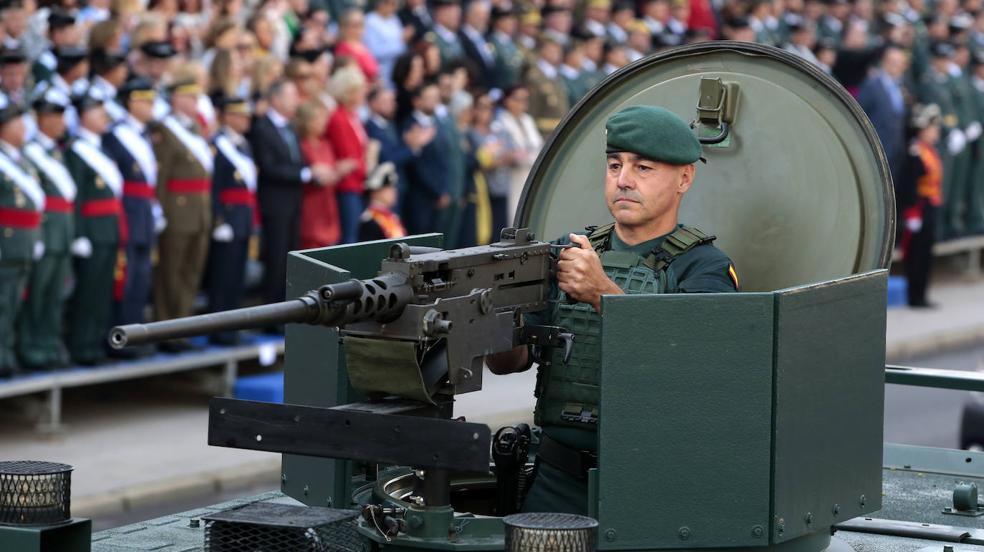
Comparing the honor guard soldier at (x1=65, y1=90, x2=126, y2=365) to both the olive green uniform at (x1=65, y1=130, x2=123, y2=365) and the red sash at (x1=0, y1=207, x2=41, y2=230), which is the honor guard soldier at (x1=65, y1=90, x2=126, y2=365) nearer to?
the olive green uniform at (x1=65, y1=130, x2=123, y2=365)

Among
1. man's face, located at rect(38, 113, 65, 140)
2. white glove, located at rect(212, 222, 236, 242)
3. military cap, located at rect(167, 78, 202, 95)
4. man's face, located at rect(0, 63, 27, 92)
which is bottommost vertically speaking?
white glove, located at rect(212, 222, 236, 242)

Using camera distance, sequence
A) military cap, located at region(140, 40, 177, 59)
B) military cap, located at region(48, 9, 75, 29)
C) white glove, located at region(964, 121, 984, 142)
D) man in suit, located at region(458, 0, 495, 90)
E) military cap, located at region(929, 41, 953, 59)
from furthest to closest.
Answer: military cap, located at region(929, 41, 953, 59)
white glove, located at region(964, 121, 984, 142)
man in suit, located at region(458, 0, 495, 90)
military cap, located at region(140, 40, 177, 59)
military cap, located at region(48, 9, 75, 29)

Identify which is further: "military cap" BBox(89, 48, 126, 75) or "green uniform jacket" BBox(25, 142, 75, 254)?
"military cap" BBox(89, 48, 126, 75)

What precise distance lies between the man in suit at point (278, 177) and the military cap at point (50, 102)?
173 cm

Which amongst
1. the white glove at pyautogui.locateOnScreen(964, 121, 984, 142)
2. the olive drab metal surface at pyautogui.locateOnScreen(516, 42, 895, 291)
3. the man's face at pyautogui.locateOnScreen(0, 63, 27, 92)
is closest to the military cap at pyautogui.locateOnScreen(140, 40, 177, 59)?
the man's face at pyautogui.locateOnScreen(0, 63, 27, 92)

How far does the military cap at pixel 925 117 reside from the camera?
21109 mm

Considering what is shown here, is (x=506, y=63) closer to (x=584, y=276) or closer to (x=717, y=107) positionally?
(x=717, y=107)

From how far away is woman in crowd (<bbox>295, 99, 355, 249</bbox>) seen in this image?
14977 millimetres

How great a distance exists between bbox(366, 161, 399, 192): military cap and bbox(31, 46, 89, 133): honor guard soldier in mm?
2555

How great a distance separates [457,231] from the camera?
16938mm

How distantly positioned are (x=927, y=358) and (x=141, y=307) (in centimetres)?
852

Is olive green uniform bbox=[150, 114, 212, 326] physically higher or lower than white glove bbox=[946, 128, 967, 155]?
lower

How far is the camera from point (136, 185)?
44.2ft

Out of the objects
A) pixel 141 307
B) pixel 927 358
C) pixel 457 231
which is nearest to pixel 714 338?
pixel 141 307
